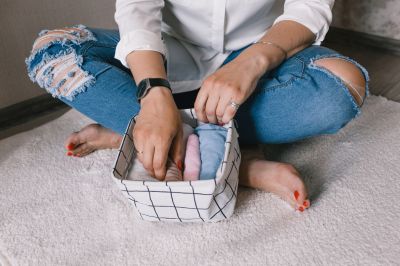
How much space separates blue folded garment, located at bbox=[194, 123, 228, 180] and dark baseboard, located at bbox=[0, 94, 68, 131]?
79cm

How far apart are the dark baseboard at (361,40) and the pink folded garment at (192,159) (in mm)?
980

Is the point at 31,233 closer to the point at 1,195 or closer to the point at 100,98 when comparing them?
the point at 1,195

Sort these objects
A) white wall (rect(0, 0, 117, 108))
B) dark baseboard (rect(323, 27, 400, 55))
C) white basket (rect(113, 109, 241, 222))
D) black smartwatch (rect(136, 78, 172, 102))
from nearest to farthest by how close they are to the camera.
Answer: white basket (rect(113, 109, 241, 222)), black smartwatch (rect(136, 78, 172, 102)), white wall (rect(0, 0, 117, 108)), dark baseboard (rect(323, 27, 400, 55))

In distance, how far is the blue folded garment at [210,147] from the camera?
2.36 feet

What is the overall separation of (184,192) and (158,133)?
0.11 meters

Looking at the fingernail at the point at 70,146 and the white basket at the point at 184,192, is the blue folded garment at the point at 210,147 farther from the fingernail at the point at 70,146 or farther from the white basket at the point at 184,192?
the fingernail at the point at 70,146

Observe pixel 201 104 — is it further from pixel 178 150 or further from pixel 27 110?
pixel 27 110

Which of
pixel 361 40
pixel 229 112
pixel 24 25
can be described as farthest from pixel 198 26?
pixel 361 40

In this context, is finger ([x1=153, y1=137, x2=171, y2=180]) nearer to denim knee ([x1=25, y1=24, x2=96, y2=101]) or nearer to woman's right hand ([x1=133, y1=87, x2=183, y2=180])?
woman's right hand ([x1=133, y1=87, x2=183, y2=180])

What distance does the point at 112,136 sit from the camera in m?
1.01

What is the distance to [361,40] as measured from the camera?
1523 mm

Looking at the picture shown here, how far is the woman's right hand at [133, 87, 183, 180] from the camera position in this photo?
69 cm

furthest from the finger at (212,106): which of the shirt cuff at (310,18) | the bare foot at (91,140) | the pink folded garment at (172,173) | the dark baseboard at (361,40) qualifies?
the dark baseboard at (361,40)

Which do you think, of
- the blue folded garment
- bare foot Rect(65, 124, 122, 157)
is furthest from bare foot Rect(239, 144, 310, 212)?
bare foot Rect(65, 124, 122, 157)
